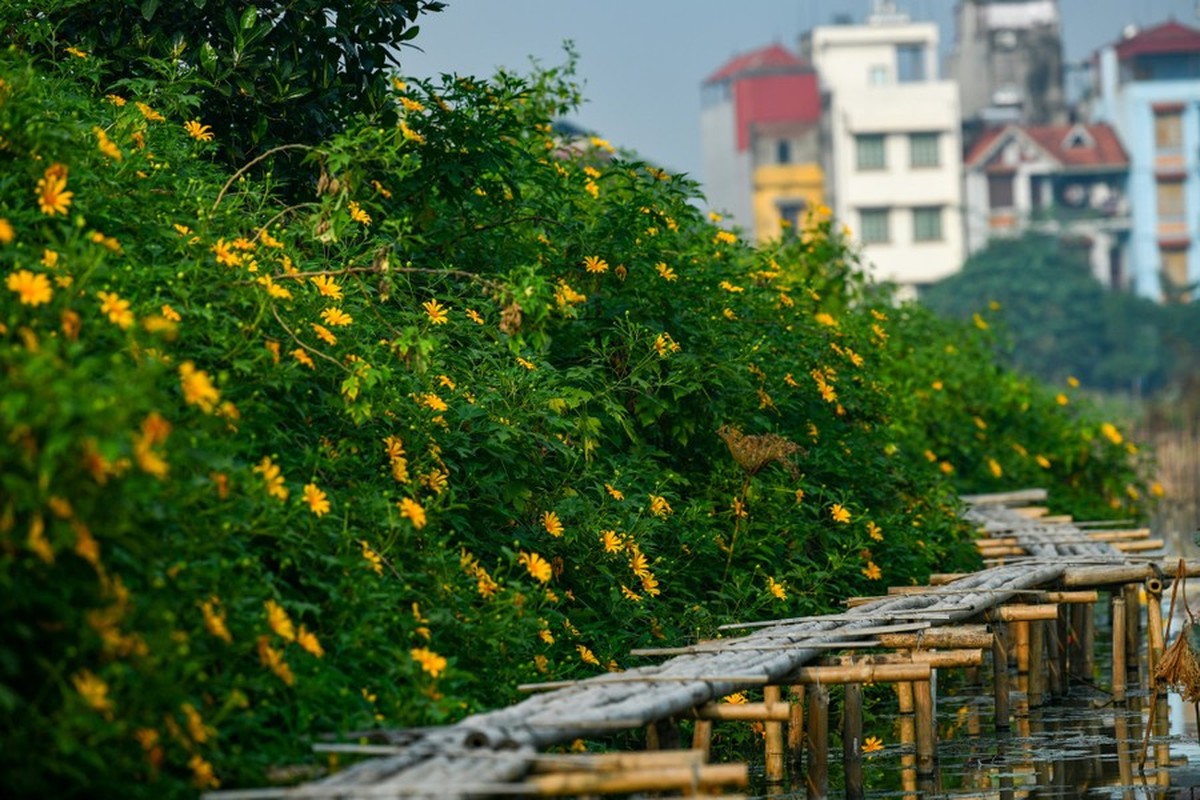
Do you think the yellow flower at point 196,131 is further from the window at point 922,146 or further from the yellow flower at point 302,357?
the window at point 922,146

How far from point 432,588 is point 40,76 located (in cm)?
294

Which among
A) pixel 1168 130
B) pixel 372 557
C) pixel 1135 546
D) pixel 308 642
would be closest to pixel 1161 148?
pixel 1168 130

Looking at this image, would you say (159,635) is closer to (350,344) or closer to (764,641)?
(350,344)

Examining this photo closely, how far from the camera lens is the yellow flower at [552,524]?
30.8 feet

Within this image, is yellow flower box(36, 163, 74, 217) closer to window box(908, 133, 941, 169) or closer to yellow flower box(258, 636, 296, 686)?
yellow flower box(258, 636, 296, 686)

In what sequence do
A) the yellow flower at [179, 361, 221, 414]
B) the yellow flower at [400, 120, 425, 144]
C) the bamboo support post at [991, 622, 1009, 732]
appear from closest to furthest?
the yellow flower at [179, 361, 221, 414]
the yellow flower at [400, 120, 425, 144]
the bamboo support post at [991, 622, 1009, 732]

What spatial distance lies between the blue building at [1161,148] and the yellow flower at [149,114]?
61.6m

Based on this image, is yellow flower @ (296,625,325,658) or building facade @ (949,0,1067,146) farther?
building facade @ (949,0,1067,146)

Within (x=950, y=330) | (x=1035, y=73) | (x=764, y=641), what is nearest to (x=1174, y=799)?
(x=764, y=641)

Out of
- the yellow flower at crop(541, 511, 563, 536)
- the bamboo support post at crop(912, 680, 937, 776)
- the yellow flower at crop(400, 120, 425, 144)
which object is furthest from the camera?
the yellow flower at crop(400, 120, 425, 144)

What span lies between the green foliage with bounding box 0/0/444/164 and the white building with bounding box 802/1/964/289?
5669 cm

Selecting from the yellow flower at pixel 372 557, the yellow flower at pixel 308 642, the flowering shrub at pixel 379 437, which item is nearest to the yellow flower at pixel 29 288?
the flowering shrub at pixel 379 437

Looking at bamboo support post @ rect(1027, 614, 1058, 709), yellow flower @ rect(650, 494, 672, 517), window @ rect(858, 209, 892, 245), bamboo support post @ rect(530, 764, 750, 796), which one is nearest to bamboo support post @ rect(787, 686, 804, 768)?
yellow flower @ rect(650, 494, 672, 517)

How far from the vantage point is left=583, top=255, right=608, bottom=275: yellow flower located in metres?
11.4
